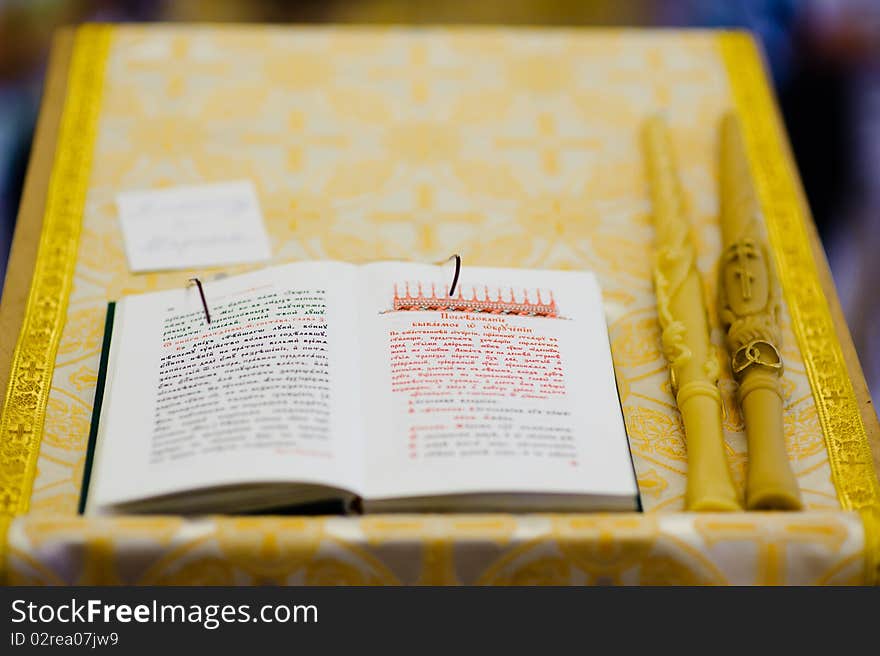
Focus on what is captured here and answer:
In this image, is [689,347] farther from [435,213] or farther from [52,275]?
[52,275]

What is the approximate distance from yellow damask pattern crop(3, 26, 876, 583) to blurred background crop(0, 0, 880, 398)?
0.67 ft

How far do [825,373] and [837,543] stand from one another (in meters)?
0.29

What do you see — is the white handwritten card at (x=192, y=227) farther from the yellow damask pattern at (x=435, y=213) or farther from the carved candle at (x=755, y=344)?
the carved candle at (x=755, y=344)

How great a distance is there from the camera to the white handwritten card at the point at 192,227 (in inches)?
53.2

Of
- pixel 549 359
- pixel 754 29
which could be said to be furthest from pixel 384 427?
pixel 754 29

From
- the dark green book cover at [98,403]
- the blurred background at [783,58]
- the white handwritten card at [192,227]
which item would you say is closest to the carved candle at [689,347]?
the blurred background at [783,58]

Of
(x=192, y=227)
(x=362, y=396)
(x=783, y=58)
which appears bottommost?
(x=362, y=396)

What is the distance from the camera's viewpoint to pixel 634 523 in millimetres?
1033

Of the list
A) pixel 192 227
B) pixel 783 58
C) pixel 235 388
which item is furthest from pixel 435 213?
pixel 783 58

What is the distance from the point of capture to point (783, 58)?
2.05 m

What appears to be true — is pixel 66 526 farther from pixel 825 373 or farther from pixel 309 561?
pixel 825 373

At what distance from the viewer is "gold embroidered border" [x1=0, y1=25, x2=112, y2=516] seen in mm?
1120

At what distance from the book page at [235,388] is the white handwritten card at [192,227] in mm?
119

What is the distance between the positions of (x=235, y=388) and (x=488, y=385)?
0.92 ft
